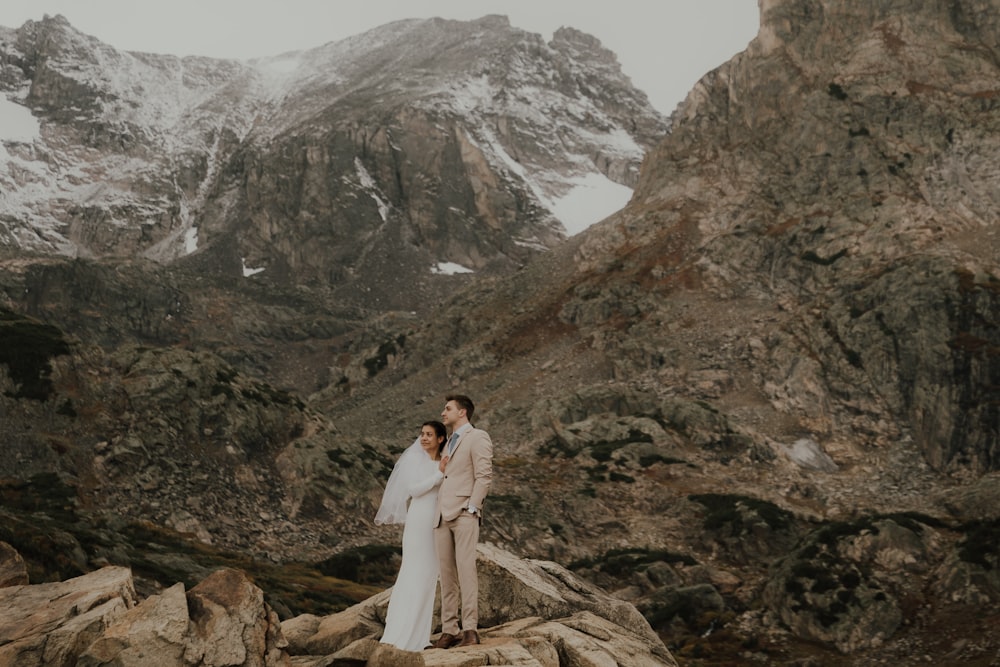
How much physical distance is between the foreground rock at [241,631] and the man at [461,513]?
2.08ft

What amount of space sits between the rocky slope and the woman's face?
1075 inches

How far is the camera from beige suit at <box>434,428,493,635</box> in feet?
48.0

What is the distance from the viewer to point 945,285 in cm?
8494

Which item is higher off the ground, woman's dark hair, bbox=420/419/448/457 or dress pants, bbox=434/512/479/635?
woman's dark hair, bbox=420/419/448/457

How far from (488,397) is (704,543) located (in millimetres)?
40275

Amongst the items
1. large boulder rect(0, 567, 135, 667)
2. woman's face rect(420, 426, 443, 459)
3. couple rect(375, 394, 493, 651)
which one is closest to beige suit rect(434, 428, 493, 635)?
couple rect(375, 394, 493, 651)

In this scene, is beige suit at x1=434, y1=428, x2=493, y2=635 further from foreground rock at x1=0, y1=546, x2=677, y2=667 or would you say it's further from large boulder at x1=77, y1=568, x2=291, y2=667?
large boulder at x1=77, y1=568, x2=291, y2=667

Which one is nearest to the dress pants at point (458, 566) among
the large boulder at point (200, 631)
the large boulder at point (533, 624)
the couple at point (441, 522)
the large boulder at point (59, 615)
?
the couple at point (441, 522)

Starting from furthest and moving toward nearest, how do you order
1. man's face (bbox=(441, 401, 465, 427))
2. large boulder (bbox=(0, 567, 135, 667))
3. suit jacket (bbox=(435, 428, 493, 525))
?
man's face (bbox=(441, 401, 465, 427)), suit jacket (bbox=(435, 428, 493, 525)), large boulder (bbox=(0, 567, 135, 667))

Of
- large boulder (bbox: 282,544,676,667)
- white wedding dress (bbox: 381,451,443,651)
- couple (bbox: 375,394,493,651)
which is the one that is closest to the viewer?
couple (bbox: 375,394,493,651)

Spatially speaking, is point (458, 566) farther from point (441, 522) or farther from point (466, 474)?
point (466, 474)

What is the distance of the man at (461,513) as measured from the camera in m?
14.7

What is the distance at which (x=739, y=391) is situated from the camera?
8869 centimetres

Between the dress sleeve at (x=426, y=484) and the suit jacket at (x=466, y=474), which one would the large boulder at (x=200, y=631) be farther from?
the suit jacket at (x=466, y=474)
